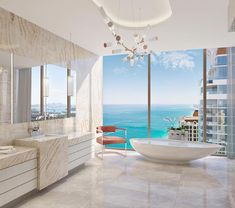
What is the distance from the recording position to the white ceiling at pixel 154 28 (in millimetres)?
3070

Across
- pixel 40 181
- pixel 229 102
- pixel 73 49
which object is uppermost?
pixel 73 49

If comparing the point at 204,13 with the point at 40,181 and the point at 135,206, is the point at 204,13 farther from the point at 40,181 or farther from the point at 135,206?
the point at 40,181

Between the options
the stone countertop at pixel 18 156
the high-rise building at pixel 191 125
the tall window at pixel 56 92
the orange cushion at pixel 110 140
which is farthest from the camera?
the high-rise building at pixel 191 125

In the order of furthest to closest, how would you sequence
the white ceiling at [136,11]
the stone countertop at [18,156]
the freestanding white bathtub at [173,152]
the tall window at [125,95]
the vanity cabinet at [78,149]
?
the tall window at [125,95] < the freestanding white bathtub at [173,152] < the vanity cabinet at [78,149] < the white ceiling at [136,11] < the stone countertop at [18,156]

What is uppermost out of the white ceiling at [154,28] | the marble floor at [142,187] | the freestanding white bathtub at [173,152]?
the white ceiling at [154,28]

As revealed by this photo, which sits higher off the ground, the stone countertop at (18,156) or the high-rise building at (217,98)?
the high-rise building at (217,98)

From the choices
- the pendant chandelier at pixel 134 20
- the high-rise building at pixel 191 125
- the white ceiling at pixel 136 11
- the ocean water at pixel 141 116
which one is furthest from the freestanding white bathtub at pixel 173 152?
the white ceiling at pixel 136 11

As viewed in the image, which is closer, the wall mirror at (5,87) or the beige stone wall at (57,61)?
the wall mirror at (5,87)

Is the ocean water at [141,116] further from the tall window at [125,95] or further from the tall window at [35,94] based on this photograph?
the tall window at [35,94]

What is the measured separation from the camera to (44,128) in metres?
4.00

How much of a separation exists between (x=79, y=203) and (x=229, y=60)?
183 inches

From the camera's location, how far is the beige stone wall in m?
3.26

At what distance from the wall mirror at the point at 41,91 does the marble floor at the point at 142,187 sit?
49.8 inches

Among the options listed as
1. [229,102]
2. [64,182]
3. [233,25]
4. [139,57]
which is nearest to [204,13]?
[139,57]
